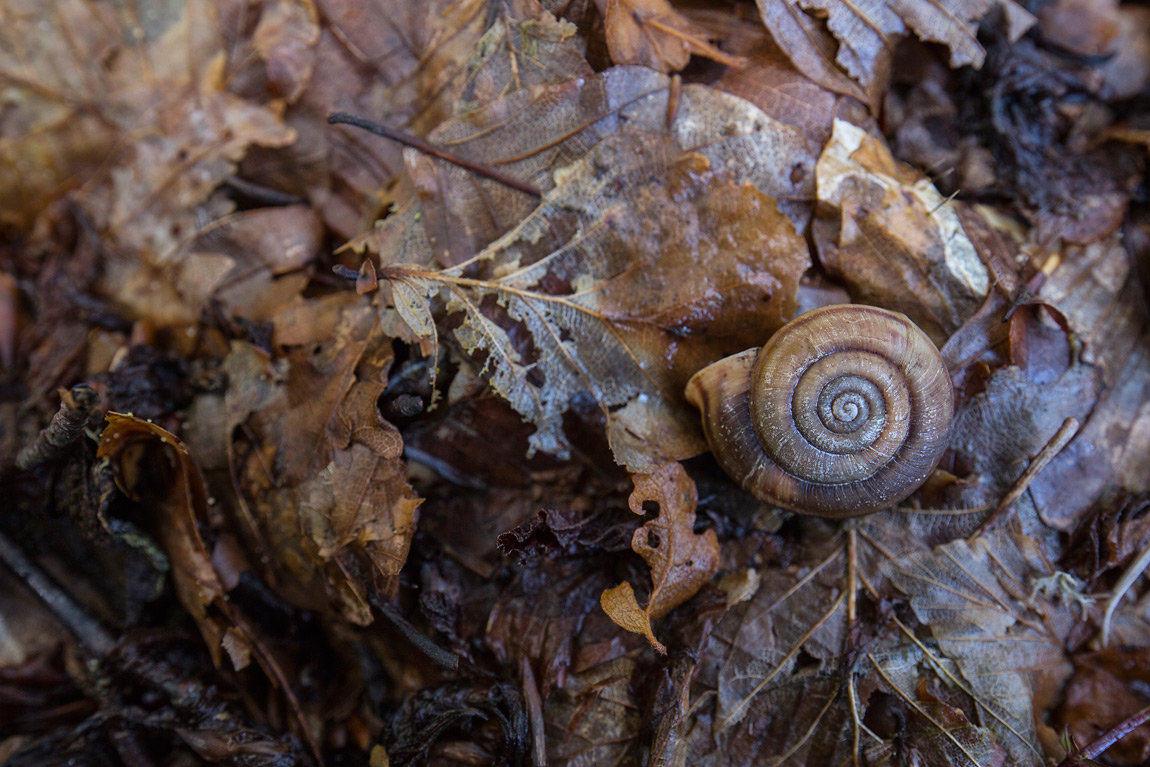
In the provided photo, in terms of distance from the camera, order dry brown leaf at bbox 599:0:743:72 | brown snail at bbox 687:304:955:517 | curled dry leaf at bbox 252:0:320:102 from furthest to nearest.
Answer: curled dry leaf at bbox 252:0:320:102 < dry brown leaf at bbox 599:0:743:72 < brown snail at bbox 687:304:955:517

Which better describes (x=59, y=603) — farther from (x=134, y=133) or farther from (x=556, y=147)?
(x=556, y=147)

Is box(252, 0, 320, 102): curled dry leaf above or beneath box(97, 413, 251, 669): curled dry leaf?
above

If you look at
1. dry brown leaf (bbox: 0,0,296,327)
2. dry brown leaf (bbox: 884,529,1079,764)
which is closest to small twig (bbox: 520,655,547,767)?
dry brown leaf (bbox: 884,529,1079,764)

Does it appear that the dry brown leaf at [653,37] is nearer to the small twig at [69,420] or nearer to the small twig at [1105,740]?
the small twig at [69,420]

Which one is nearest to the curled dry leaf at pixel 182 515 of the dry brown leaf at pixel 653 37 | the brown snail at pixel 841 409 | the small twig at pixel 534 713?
the small twig at pixel 534 713

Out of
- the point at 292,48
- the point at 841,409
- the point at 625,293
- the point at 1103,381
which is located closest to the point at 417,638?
the point at 625,293

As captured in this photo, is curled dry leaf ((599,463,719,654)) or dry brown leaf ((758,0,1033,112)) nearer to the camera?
curled dry leaf ((599,463,719,654))

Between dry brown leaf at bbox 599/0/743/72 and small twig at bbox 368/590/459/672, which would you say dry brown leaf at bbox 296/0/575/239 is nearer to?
dry brown leaf at bbox 599/0/743/72
